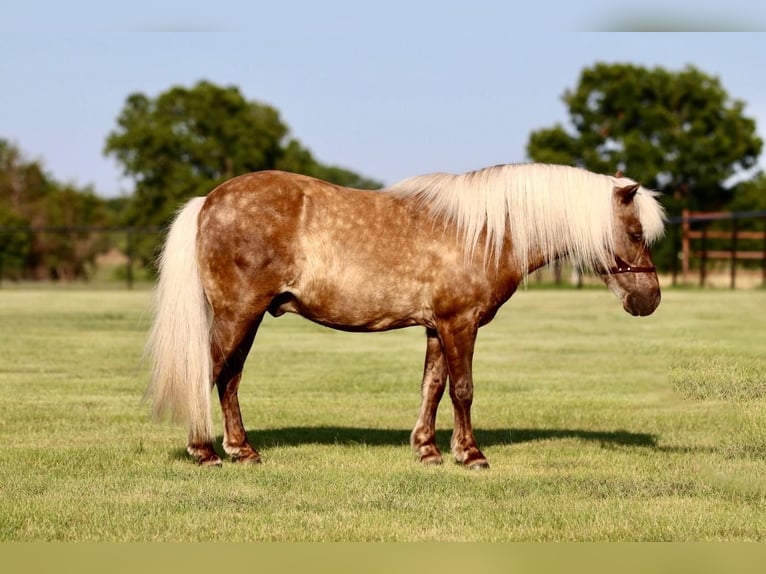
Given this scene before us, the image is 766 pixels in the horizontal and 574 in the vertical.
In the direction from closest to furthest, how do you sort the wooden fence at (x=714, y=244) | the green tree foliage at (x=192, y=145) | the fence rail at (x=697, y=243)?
the fence rail at (x=697, y=243) < the wooden fence at (x=714, y=244) < the green tree foliage at (x=192, y=145)

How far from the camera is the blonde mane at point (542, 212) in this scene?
7.02m

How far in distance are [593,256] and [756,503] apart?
1.97 meters

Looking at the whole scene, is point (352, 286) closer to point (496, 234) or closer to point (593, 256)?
point (496, 234)

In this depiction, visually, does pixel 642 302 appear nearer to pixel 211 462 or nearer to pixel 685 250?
pixel 211 462

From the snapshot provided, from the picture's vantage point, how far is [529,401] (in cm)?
1059

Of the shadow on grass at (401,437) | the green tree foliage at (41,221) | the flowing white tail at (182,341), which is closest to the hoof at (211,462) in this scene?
the flowing white tail at (182,341)

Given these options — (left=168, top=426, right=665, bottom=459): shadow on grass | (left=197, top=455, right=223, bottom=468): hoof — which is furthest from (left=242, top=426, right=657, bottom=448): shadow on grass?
(left=197, top=455, right=223, bottom=468): hoof

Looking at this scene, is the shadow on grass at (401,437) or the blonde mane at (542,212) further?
the shadow on grass at (401,437)

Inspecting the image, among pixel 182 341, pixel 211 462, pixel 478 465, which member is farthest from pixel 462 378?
pixel 182 341

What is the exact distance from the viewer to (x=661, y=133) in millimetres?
51719

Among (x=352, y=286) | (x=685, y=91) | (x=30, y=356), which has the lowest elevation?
(x=30, y=356)

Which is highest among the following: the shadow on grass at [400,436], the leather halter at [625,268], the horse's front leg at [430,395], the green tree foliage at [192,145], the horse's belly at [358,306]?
the green tree foliage at [192,145]

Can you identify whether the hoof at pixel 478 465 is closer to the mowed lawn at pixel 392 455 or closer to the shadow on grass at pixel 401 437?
the mowed lawn at pixel 392 455

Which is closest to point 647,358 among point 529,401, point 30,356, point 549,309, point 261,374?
point 529,401
